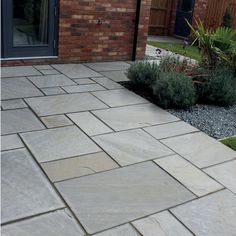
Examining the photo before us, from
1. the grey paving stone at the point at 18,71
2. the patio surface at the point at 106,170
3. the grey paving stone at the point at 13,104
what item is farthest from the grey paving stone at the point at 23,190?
the grey paving stone at the point at 18,71

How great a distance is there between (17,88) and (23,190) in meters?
2.41

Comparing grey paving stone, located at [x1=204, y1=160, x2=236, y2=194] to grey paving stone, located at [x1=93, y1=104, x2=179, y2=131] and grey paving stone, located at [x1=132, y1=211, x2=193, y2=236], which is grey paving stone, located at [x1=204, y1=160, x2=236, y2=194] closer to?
grey paving stone, located at [x1=132, y1=211, x2=193, y2=236]

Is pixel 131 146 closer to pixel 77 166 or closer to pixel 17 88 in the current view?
pixel 77 166

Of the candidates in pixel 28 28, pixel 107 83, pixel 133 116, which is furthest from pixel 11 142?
pixel 28 28

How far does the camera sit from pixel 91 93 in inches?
192

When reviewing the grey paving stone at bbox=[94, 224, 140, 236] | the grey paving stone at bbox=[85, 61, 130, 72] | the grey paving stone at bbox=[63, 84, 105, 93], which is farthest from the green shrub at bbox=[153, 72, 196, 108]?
the grey paving stone at bbox=[94, 224, 140, 236]

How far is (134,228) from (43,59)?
4187 mm

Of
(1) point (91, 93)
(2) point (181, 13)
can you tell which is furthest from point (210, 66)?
(2) point (181, 13)

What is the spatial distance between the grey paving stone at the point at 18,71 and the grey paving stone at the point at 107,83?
2.94 ft

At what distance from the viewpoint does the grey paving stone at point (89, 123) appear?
372 centimetres

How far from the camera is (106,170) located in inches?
118

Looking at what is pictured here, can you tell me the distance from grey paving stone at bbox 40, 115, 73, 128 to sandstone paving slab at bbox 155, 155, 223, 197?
112 centimetres

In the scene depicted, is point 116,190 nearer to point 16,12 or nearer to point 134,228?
point 134,228

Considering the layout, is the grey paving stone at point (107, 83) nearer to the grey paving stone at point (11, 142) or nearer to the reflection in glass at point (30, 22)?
the reflection in glass at point (30, 22)
